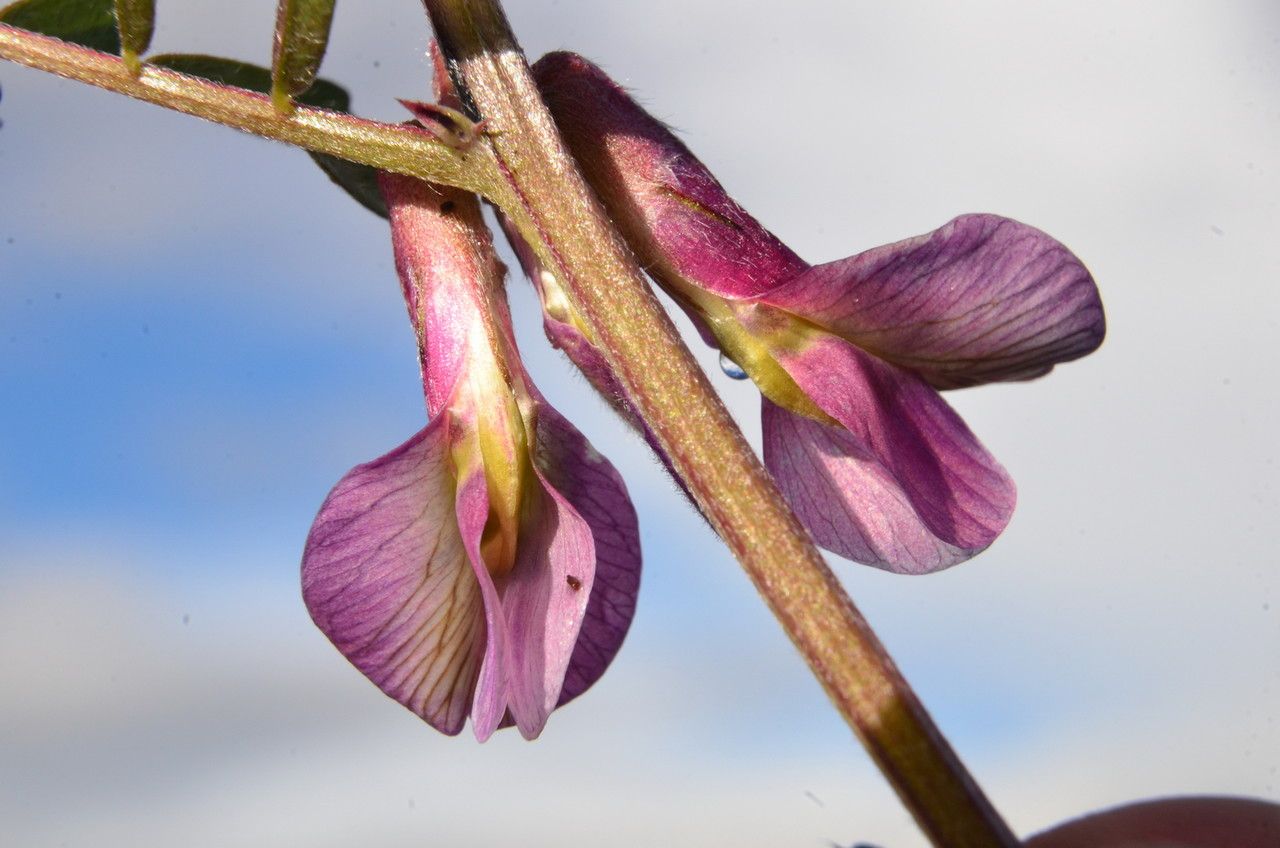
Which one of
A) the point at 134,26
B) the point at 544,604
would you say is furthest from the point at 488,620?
the point at 134,26

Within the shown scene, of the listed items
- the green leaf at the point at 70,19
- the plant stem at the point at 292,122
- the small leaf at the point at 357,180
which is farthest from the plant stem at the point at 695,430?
the green leaf at the point at 70,19

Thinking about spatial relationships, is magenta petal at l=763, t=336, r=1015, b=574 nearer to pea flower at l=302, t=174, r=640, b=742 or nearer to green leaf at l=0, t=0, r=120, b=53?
pea flower at l=302, t=174, r=640, b=742

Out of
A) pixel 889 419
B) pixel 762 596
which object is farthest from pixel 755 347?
pixel 762 596

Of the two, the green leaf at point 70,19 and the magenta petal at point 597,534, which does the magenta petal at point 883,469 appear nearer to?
the magenta petal at point 597,534

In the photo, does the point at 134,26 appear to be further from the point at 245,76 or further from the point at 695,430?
the point at 695,430

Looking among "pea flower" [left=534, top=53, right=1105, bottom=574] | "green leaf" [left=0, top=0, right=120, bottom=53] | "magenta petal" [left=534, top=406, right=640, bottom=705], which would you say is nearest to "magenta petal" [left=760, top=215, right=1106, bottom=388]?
"pea flower" [left=534, top=53, right=1105, bottom=574]

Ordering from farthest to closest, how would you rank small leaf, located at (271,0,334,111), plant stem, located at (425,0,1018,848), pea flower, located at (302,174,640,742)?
pea flower, located at (302,174,640,742), small leaf, located at (271,0,334,111), plant stem, located at (425,0,1018,848)

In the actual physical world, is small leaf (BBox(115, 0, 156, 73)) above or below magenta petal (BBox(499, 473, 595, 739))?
above
